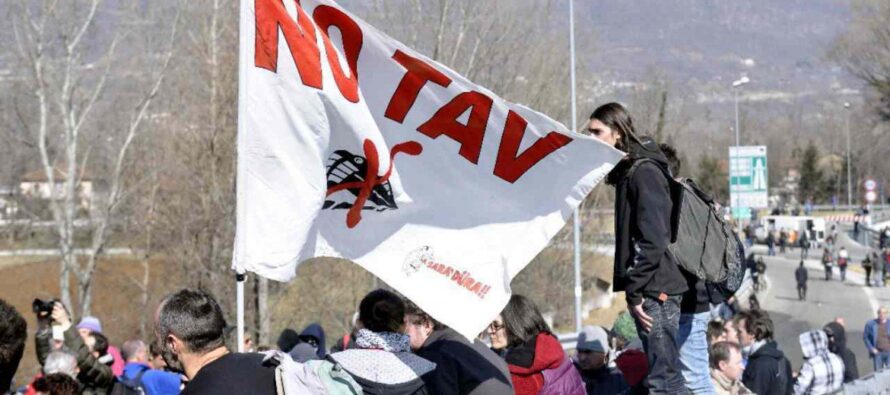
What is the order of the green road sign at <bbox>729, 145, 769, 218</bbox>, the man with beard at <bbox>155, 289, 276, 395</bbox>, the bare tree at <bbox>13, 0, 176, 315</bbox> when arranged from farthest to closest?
the bare tree at <bbox>13, 0, 176, 315</bbox> < the green road sign at <bbox>729, 145, 769, 218</bbox> < the man with beard at <bbox>155, 289, 276, 395</bbox>

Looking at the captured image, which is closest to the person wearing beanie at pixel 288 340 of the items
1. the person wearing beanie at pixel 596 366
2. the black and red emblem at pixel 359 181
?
the person wearing beanie at pixel 596 366

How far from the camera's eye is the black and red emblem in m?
6.24

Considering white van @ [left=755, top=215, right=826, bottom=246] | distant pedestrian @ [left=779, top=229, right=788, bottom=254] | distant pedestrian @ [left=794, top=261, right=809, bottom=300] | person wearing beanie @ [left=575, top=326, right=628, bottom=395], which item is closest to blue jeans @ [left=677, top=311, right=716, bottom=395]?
person wearing beanie @ [left=575, top=326, right=628, bottom=395]

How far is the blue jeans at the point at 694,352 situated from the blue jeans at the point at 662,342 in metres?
0.32

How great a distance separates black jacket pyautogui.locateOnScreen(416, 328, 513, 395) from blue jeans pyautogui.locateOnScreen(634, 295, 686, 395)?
2.10 feet

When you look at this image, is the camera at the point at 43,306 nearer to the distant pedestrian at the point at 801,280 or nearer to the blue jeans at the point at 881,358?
the blue jeans at the point at 881,358

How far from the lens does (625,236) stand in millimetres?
5973

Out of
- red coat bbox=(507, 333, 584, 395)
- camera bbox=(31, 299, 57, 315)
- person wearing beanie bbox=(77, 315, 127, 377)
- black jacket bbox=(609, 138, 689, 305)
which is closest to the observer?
black jacket bbox=(609, 138, 689, 305)

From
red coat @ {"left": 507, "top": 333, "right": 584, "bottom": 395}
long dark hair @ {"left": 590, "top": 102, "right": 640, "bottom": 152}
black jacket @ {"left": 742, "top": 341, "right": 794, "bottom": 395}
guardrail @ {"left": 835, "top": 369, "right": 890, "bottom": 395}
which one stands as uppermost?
long dark hair @ {"left": 590, "top": 102, "right": 640, "bottom": 152}

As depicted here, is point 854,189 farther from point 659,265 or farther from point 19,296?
point 659,265

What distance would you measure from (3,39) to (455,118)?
1299 inches

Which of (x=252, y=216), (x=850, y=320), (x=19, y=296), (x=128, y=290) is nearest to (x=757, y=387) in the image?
(x=252, y=216)

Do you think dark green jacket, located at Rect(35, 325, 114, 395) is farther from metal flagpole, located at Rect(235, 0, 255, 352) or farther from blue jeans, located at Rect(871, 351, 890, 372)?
blue jeans, located at Rect(871, 351, 890, 372)

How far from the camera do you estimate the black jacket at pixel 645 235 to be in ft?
19.1
